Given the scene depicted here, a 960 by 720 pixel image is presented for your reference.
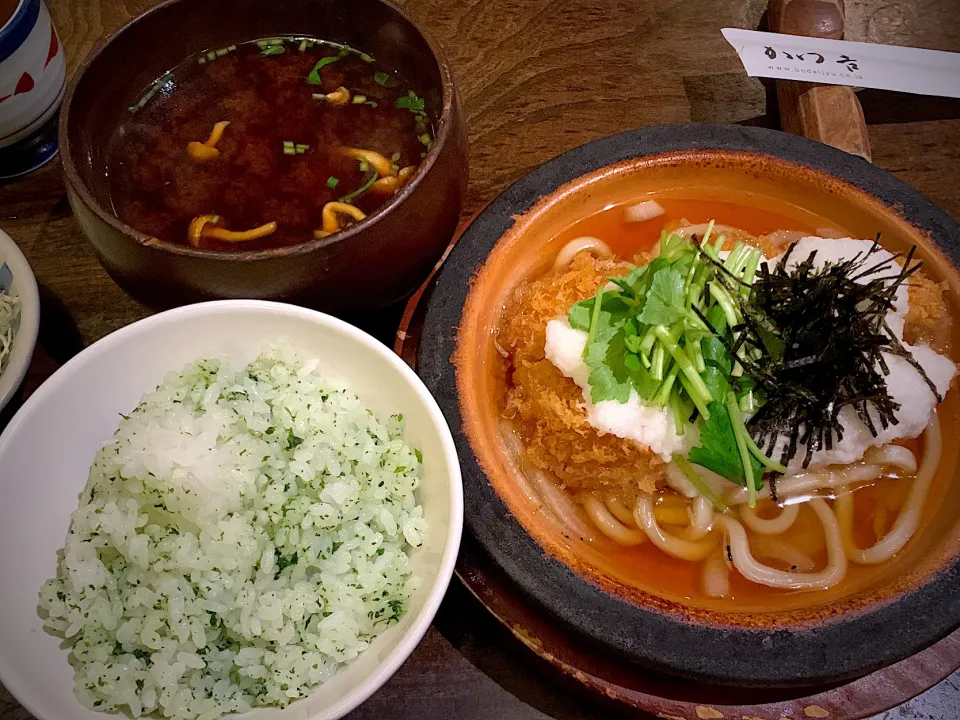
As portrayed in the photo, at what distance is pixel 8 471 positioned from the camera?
1475 mm

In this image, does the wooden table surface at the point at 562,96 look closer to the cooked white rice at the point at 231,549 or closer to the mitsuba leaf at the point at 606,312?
the cooked white rice at the point at 231,549

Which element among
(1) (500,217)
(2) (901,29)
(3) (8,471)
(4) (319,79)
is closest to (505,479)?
(1) (500,217)

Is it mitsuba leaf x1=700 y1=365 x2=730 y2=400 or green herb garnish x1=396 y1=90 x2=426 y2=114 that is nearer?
mitsuba leaf x1=700 y1=365 x2=730 y2=400

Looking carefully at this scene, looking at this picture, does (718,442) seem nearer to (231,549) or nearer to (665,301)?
(665,301)

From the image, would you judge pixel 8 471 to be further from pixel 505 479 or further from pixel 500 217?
pixel 500 217

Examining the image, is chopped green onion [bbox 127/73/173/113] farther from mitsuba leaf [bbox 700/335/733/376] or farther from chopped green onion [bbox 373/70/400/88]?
mitsuba leaf [bbox 700/335/733/376]

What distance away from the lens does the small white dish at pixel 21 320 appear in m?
1.77

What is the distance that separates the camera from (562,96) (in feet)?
8.50

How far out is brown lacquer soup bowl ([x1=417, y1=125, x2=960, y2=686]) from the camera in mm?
1454

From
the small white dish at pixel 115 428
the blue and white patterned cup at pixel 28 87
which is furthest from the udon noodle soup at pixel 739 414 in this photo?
the blue and white patterned cup at pixel 28 87

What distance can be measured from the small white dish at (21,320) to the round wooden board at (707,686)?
1.17 meters

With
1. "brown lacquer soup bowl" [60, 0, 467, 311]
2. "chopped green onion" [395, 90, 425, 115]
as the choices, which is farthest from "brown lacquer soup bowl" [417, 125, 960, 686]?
"chopped green onion" [395, 90, 425, 115]

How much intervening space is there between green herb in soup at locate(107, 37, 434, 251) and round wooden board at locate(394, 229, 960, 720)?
92 centimetres

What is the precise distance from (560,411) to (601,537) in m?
0.32
